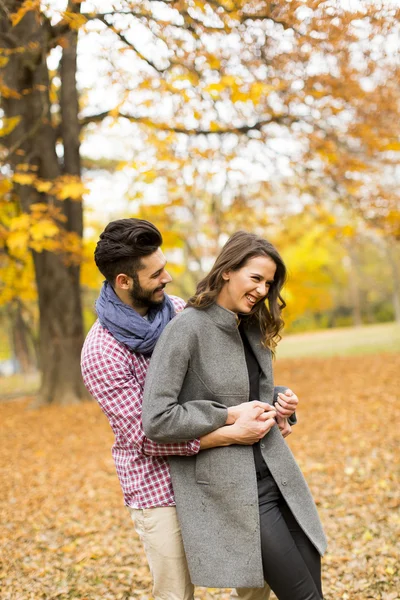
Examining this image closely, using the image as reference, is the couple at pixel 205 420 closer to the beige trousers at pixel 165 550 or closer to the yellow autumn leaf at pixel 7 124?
the beige trousers at pixel 165 550

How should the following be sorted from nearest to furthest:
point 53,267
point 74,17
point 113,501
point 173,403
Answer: point 173,403, point 74,17, point 113,501, point 53,267

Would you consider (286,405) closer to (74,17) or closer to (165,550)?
(165,550)

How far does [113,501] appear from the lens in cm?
622

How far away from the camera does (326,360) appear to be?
16781mm

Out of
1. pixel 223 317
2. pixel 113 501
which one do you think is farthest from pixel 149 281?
pixel 113 501

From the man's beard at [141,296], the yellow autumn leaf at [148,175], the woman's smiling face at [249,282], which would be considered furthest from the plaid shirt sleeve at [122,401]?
the yellow autumn leaf at [148,175]

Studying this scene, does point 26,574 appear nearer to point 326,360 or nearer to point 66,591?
point 66,591

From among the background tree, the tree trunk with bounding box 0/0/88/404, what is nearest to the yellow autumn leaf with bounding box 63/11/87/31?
the background tree

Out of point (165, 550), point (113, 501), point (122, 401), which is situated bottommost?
point (113, 501)

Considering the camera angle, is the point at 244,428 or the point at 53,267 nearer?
the point at 244,428

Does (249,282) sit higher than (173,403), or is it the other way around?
(249,282)

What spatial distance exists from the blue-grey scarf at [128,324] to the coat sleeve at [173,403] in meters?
0.09

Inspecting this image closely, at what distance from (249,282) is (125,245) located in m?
0.51

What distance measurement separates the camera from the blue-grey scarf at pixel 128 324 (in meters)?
2.42
